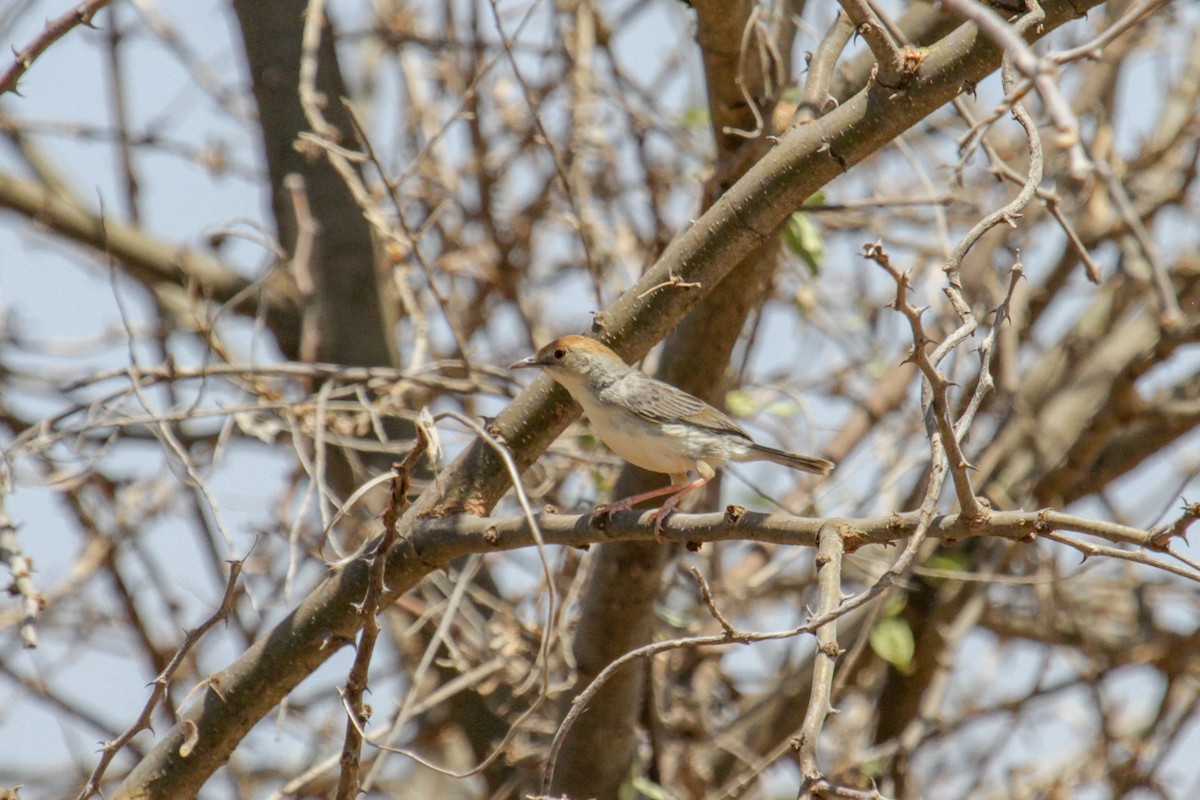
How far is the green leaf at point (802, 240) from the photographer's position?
13.4 ft

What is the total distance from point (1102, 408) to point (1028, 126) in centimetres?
294

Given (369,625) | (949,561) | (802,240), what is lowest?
(369,625)

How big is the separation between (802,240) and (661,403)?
761 mm

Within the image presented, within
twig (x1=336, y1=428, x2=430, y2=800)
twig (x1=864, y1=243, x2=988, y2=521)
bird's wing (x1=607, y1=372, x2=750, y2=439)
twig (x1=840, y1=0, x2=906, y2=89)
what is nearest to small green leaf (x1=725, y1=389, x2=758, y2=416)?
bird's wing (x1=607, y1=372, x2=750, y2=439)

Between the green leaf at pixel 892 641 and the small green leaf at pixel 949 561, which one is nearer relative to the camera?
the green leaf at pixel 892 641

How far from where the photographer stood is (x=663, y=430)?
405 centimetres

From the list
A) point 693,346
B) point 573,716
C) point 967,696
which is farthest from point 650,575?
point 967,696

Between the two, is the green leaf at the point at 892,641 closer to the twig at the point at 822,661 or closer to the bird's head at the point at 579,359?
the bird's head at the point at 579,359

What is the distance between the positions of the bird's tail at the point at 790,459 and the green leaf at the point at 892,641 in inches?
40.3

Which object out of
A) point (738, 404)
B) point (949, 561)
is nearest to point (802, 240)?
point (738, 404)

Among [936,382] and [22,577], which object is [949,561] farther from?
[22,577]

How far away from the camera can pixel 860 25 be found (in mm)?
2846

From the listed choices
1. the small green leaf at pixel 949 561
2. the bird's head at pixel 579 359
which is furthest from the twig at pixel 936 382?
the small green leaf at pixel 949 561

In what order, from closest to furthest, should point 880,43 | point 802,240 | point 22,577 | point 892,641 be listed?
1. point 880,43
2. point 22,577
3. point 802,240
4. point 892,641
